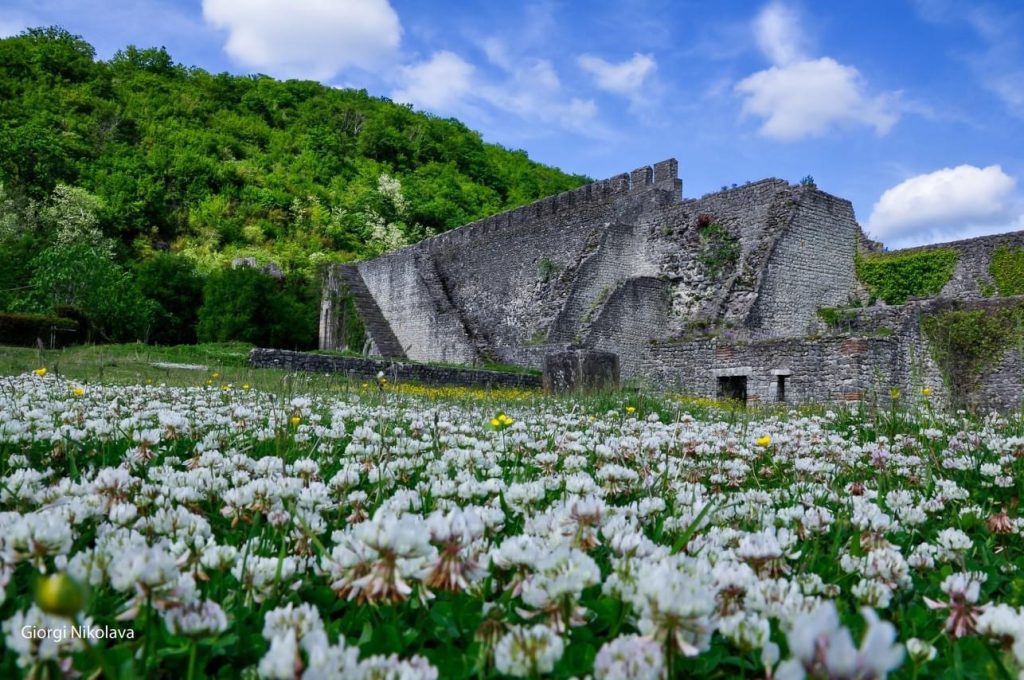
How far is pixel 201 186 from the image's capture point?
4375cm

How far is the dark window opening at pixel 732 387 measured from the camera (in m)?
15.9

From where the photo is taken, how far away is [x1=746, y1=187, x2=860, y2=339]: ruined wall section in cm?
1883

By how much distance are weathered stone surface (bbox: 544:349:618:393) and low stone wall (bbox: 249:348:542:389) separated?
75.0 inches

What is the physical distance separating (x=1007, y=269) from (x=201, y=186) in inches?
1663

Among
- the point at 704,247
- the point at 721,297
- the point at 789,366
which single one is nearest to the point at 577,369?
the point at 789,366

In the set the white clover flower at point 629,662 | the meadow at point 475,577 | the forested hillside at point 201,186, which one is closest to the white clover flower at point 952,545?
the meadow at point 475,577

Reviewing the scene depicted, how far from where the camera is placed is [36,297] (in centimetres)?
2541

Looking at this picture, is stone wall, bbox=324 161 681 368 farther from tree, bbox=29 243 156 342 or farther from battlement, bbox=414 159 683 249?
tree, bbox=29 243 156 342

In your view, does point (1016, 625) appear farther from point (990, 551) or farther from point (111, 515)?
point (111, 515)

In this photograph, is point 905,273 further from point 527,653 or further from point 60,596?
point 60,596

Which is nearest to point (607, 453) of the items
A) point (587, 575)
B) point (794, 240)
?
point (587, 575)

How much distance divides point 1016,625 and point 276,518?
56.9 inches

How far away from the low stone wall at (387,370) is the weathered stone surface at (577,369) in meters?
1.90

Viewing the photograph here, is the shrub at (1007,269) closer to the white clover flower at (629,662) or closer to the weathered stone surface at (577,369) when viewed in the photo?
the weathered stone surface at (577,369)
